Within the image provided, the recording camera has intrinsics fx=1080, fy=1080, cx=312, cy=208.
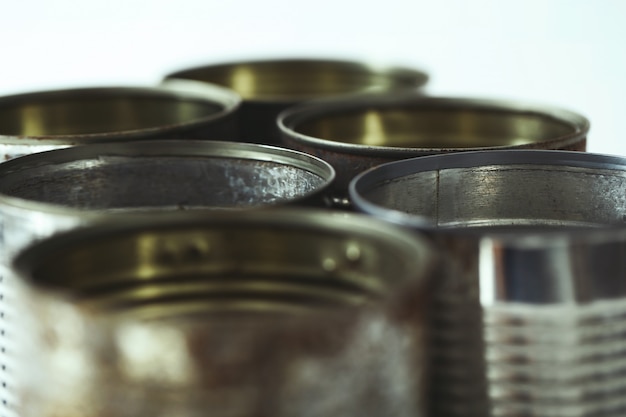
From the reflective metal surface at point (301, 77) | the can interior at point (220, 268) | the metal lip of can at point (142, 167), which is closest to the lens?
the can interior at point (220, 268)

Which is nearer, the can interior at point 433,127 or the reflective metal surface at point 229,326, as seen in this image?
the reflective metal surface at point 229,326

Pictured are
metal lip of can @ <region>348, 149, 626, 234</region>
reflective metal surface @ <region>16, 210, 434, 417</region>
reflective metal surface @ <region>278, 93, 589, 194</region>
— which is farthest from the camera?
reflective metal surface @ <region>278, 93, 589, 194</region>

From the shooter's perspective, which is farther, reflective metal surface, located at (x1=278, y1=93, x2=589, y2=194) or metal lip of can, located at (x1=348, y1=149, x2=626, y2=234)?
reflective metal surface, located at (x1=278, y1=93, x2=589, y2=194)

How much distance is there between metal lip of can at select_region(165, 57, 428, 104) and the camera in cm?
298

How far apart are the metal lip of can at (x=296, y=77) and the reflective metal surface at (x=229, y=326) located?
177 cm

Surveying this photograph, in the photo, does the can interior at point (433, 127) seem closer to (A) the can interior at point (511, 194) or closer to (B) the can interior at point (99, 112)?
(B) the can interior at point (99, 112)

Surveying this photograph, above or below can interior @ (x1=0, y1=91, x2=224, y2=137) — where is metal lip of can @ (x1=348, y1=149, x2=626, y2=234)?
above

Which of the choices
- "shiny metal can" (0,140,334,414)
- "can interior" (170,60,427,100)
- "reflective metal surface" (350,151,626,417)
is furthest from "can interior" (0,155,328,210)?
"can interior" (170,60,427,100)

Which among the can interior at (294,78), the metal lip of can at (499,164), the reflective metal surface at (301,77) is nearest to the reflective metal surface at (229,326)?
the metal lip of can at (499,164)

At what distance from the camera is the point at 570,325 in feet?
3.77

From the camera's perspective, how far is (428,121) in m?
2.22

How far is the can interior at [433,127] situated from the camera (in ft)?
6.93

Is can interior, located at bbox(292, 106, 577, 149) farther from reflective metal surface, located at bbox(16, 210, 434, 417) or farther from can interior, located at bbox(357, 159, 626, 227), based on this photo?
reflective metal surface, located at bbox(16, 210, 434, 417)

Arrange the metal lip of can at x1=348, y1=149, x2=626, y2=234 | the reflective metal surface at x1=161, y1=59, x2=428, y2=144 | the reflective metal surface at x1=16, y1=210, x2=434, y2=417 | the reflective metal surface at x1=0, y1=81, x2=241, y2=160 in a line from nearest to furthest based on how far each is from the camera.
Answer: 1. the reflective metal surface at x1=16, y1=210, x2=434, y2=417
2. the metal lip of can at x1=348, y1=149, x2=626, y2=234
3. the reflective metal surface at x1=0, y1=81, x2=241, y2=160
4. the reflective metal surface at x1=161, y1=59, x2=428, y2=144
